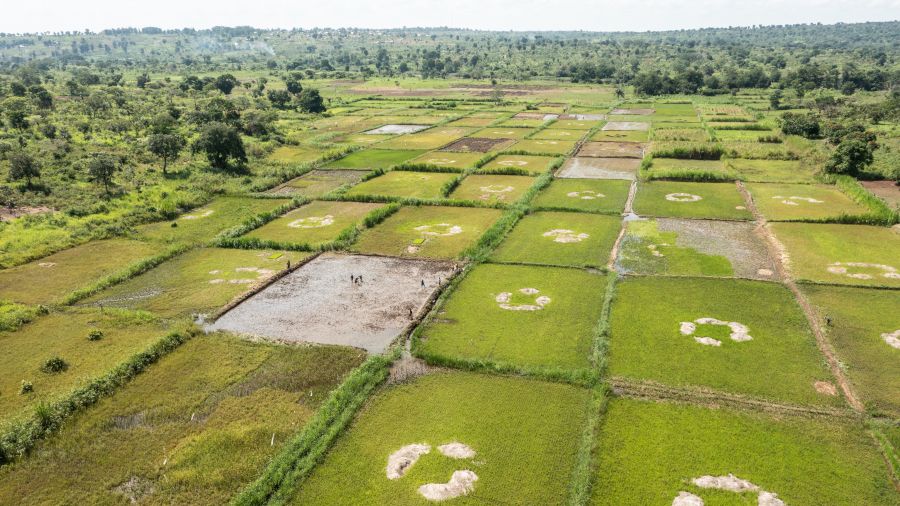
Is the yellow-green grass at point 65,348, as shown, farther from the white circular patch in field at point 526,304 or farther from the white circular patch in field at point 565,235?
the white circular patch in field at point 565,235

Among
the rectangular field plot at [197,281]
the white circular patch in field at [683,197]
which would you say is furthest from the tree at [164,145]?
the white circular patch in field at [683,197]

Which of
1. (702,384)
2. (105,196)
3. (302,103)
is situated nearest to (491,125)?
(302,103)

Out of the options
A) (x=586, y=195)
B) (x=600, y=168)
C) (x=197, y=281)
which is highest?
(x=600, y=168)

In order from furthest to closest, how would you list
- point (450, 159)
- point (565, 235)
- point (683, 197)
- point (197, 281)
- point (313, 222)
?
1. point (450, 159)
2. point (683, 197)
3. point (313, 222)
4. point (565, 235)
5. point (197, 281)

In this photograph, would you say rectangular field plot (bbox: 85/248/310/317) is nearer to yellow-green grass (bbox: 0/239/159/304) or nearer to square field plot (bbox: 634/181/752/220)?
yellow-green grass (bbox: 0/239/159/304)

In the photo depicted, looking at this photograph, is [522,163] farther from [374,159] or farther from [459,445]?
[459,445]

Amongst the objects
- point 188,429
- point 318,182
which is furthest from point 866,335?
point 318,182

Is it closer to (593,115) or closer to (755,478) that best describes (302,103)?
(593,115)

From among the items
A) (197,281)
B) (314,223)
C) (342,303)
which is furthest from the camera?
(314,223)
